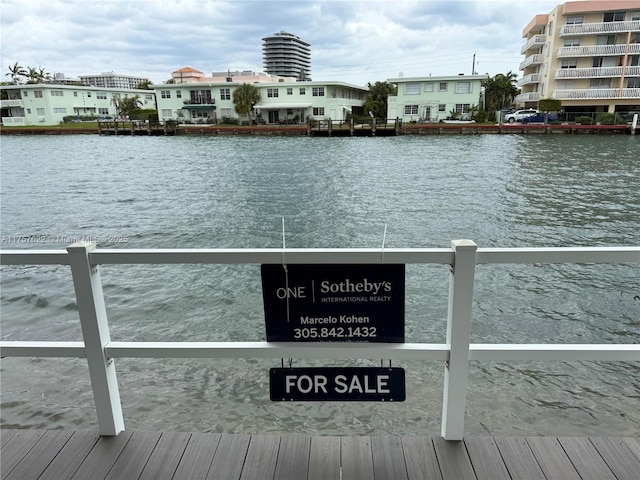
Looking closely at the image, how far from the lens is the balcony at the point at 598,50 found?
43819 mm

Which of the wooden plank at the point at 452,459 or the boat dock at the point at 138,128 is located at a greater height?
the boat dock at the point at 138,128

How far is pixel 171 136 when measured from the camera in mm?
53844

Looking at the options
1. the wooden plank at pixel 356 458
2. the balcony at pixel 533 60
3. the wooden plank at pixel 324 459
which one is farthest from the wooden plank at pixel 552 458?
the balcony at pixel 533 60

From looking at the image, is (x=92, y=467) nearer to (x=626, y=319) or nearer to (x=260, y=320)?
(x=260, y=320)

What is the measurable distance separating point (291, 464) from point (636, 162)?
29.4 m

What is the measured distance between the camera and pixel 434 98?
53.8m

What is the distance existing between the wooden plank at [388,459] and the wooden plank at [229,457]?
24.3 inches

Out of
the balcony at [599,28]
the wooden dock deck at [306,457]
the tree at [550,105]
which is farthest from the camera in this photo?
the tree at [550,105]

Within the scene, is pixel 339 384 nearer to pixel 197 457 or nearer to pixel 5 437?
pixel 197 457

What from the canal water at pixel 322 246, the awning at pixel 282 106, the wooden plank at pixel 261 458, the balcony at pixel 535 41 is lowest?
the canal water at pixel 322 246

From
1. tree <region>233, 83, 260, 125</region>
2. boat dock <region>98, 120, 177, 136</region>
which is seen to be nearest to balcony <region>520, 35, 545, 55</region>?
tree <region>233, 83, 260, 125</region>

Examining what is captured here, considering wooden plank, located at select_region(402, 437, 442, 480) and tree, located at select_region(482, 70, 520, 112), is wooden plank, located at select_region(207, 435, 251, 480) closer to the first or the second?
wooden plank, located at select_region(402, 437, 442, 480)

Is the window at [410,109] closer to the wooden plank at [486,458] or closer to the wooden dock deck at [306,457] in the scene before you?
the wooden dock deck at [306,457]

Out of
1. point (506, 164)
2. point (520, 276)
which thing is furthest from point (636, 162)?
point (520, 276)
